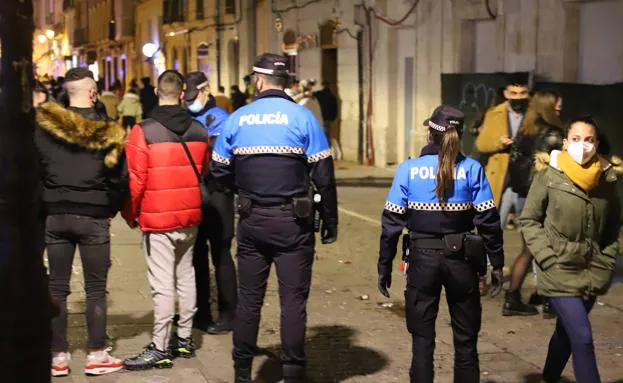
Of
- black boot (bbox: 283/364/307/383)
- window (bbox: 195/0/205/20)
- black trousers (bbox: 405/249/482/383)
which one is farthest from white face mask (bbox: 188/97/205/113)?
window (bbox: 195/0/205/20)

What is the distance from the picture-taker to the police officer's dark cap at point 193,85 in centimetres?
816

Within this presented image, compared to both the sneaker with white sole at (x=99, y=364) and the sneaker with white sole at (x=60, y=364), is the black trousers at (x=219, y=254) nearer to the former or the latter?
the sneaker with white sole at (x=99, y=364)

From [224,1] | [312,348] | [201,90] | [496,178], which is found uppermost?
[224,1]

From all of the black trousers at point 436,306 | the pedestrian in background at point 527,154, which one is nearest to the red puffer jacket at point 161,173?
the black trousers at point 436,306

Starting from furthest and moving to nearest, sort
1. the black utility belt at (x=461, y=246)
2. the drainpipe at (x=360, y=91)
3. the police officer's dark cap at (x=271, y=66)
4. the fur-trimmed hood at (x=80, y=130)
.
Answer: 1. the drainpipe at (x=360, y=91)
2. the fur-trimmed hood at (x=80, y=130)
3. the police officer's dark cap at (x=271, y=66)
4. the black utility belt at (x=461, y=246)

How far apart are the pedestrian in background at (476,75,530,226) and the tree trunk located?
6.49m

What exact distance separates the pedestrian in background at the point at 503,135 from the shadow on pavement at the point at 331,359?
243 centimetres

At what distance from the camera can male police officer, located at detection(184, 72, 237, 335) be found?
8.11 metres

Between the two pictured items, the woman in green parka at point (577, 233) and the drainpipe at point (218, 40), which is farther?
the drainpipe at point (218, 40)

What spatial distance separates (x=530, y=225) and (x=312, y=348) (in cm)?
230

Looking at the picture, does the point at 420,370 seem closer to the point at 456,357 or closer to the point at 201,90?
the point at 456,357

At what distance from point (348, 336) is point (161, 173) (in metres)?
2.03

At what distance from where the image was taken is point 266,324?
28.5ft

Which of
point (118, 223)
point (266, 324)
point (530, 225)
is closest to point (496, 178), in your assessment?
point (266, 324)
